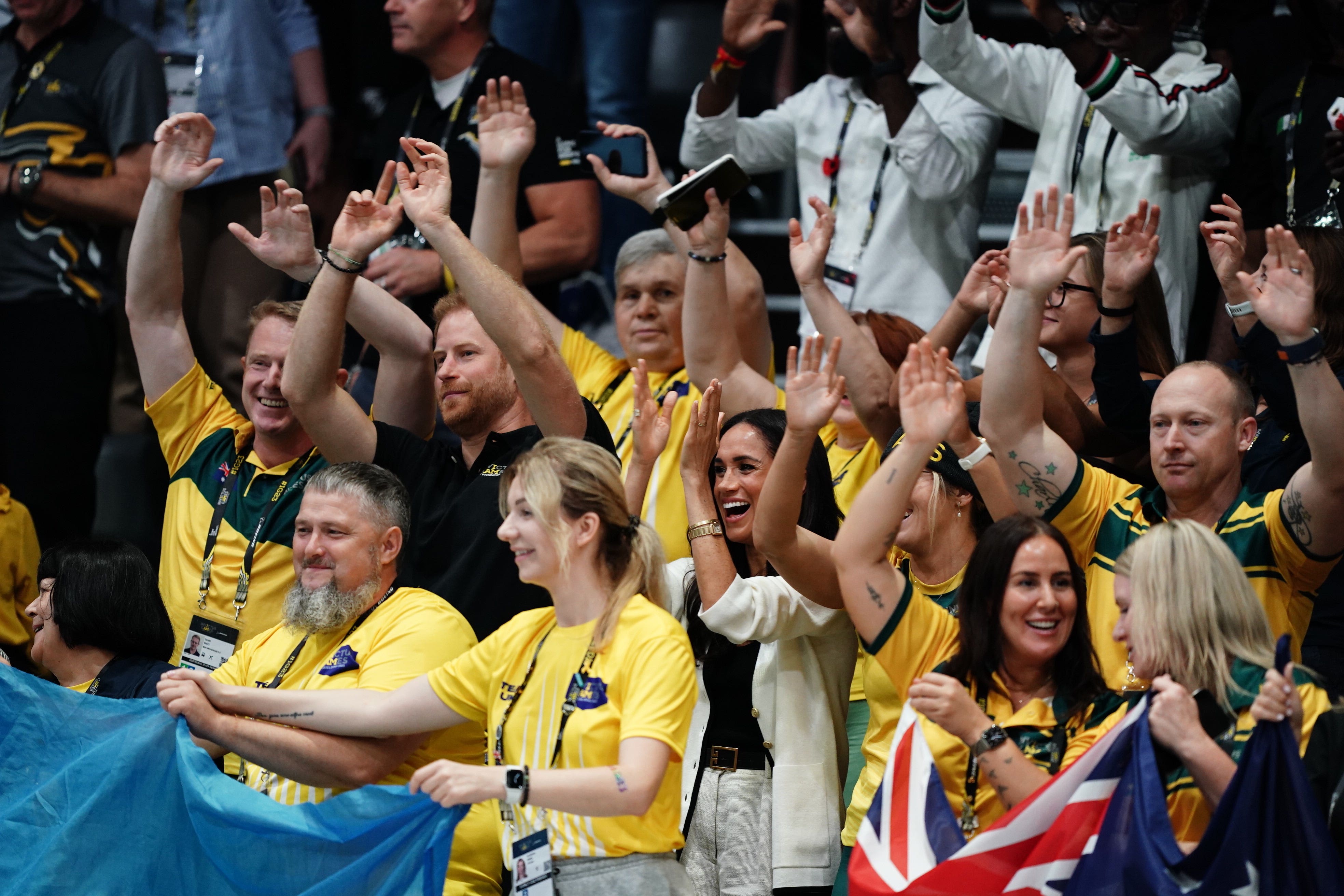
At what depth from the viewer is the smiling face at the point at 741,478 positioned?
395 cm

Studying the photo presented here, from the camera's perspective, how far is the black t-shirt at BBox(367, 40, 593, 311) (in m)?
5.58

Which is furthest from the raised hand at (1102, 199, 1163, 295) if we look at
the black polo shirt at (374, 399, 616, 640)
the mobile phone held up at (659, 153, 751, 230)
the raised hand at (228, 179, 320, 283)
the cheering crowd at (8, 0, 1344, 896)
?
the raised hand at (228, 179, 320, 283)

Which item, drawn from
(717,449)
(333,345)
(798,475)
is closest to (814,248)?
(717,449)

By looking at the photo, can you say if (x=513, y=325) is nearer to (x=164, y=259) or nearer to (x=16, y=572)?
(x=164, y=259)

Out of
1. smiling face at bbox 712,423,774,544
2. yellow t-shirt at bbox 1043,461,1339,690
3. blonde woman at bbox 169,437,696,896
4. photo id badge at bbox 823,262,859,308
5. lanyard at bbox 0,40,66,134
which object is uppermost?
photo id badge at bbox 823,262,859,308

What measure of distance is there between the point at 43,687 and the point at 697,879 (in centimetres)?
158

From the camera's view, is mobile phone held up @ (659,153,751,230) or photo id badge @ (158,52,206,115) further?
photo id badge @ (158,52,206,115)

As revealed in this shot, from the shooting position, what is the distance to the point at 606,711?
3.01 m

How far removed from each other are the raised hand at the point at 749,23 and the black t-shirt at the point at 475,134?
0.65m

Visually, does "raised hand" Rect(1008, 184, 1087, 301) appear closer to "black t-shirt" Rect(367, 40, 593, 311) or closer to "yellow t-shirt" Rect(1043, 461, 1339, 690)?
"yellow t-shirt" Rect(1043, 461, 1339, 690)

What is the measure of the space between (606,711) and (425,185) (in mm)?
1738

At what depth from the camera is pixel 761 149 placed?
573 cm

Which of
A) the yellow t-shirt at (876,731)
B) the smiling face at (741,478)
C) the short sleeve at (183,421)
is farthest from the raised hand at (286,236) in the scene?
the yellow t-shirt at (876,731)

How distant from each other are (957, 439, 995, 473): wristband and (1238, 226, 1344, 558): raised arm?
2.15 ft
